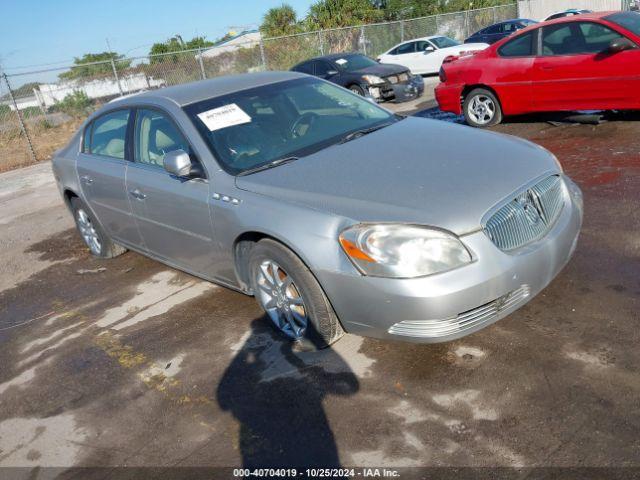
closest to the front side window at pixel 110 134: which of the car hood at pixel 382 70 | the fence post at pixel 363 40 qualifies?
the car hood at pixel 382 70

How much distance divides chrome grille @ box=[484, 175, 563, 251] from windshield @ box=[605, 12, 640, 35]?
5109mm

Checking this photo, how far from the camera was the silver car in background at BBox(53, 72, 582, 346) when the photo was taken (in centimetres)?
286

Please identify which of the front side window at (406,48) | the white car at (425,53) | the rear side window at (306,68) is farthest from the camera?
the front side window at (406,48)

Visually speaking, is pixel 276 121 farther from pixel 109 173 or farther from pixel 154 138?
pixel 109 173

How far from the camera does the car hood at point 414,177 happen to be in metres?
2.94

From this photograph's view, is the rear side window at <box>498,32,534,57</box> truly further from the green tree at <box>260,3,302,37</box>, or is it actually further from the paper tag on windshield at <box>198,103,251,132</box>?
the green tree at <box>260,3,302,37</box>

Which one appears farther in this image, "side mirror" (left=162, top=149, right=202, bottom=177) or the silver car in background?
"side mirror" (left=162, top=149, right=202, bottom=177)

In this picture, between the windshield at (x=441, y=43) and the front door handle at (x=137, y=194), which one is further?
the windshield at (x=441, y=43)

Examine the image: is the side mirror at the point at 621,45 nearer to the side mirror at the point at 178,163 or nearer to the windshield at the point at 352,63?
the side mirror at the point at 178,163

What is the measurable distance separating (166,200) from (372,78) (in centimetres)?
995

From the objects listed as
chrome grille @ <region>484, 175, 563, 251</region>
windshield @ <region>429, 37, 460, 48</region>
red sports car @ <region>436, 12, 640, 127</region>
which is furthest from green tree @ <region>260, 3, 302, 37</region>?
chrome grille @ <region>484, 175, 563, 251</region>

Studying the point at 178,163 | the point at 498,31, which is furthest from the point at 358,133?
the point at 498,31

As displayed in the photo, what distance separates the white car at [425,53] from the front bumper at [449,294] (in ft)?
51.8

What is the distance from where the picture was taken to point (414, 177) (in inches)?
127
